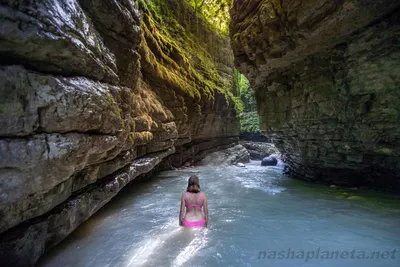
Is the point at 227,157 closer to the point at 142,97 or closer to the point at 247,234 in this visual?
the point at 142,97

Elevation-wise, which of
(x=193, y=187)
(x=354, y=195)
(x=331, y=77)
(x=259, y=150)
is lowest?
(x=259, y=150)

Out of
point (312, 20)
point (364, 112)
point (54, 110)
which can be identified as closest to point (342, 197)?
point (364, 112)

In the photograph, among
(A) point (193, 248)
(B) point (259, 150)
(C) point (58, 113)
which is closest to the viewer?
(C) point (58, 113)

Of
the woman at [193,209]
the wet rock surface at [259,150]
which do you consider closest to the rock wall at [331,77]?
Answer: the woman at [193,209]

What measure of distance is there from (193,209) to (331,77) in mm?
5480

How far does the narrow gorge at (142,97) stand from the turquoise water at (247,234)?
0.57m

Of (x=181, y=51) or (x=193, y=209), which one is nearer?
(x=193, y=209)

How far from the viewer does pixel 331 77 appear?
6172 mm

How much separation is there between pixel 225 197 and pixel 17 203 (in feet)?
16.8

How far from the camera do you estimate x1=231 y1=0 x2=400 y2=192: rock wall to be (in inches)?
187

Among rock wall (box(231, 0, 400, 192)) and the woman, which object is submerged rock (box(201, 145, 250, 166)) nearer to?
rock wall (box(231, 0, 400, 192))

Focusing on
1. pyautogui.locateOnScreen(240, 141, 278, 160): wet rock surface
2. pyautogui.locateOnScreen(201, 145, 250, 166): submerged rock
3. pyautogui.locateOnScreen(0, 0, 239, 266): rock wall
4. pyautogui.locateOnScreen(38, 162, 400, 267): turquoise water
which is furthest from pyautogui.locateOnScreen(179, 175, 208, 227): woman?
pyautogui.locateOnScreen(240, 141, 278, 160): wet rock surface

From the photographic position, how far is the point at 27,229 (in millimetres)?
2580

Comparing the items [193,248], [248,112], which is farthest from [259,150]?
[193,248]
